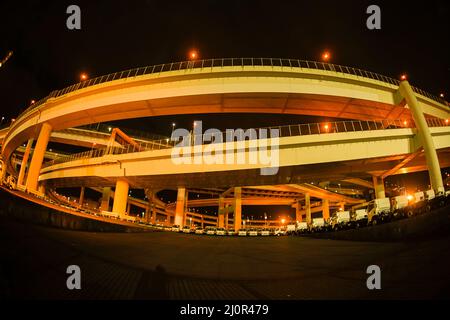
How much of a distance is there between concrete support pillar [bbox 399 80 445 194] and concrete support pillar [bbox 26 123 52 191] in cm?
3867

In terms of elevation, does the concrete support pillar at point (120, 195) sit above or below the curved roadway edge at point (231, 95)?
below

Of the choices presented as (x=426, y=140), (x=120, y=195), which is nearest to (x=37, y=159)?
(x=120, y=195)

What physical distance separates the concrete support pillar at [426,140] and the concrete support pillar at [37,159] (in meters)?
38.7

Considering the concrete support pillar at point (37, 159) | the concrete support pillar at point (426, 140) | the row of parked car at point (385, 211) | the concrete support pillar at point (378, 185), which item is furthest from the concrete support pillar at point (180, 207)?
the concrete support pillar at point (426, 140)

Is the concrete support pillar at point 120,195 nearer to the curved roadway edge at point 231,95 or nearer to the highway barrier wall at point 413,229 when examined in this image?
the curved roadway edge at point 231,95

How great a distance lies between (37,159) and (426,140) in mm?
39667

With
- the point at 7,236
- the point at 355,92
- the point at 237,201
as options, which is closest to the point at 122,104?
the point at 7,236

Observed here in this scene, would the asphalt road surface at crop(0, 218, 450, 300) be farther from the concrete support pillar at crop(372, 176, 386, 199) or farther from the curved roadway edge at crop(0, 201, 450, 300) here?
the concrete support pillar at crop(372, 176, 386, 199)

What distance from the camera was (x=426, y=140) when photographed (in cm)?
2214

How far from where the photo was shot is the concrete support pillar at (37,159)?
85.9 ft

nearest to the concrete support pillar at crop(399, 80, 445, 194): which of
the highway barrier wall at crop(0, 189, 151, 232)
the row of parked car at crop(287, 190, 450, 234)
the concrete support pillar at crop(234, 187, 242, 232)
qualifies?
the row of parked car at crop(287, 190, 450, 234)

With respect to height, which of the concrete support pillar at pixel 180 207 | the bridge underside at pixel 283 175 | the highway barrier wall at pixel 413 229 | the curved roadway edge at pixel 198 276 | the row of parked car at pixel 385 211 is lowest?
the curved roadway edge at pixel 198 276

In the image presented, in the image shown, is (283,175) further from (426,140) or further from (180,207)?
(180,207)
